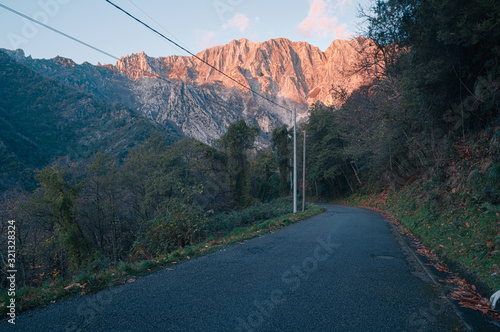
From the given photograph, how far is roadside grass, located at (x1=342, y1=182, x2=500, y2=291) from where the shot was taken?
4.23m

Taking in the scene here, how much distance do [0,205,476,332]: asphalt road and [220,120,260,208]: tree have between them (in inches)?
978

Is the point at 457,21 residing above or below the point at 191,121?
below

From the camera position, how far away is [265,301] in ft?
10.5

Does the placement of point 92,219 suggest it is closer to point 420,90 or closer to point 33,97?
point 420,90

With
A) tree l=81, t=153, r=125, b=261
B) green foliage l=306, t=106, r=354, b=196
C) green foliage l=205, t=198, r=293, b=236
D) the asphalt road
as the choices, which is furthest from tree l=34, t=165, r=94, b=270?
green foliage l=306, t=106, r=354, b=196

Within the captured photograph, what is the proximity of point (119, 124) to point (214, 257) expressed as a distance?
7231 centimetres

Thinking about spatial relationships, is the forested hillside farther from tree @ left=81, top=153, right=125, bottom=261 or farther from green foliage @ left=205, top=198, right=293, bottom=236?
tree @ left=81, top=153, right=125, bottom=261

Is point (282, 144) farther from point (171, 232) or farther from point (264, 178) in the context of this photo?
point (171, 232)

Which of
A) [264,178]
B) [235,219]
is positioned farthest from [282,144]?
[235,219]

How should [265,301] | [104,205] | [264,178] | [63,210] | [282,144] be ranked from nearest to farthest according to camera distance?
[265,301] → [63,210] → [104,205] → [282,144] → [264,178]

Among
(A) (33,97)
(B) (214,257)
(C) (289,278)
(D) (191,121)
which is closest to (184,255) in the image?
(B) (214,257)

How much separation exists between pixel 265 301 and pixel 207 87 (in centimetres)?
18441

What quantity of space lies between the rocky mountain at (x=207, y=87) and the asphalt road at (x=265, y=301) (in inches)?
4855

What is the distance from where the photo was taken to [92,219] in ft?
74.3
